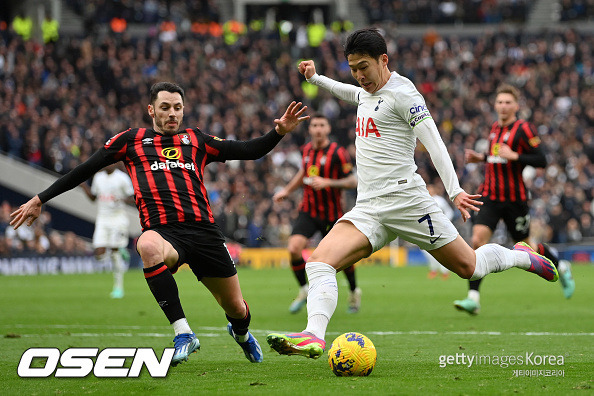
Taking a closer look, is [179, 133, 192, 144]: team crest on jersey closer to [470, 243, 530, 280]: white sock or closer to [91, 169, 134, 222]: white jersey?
[470, 243, 530, 280]: white sock

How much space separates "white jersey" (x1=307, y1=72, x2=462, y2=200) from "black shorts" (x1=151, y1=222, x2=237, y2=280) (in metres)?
1.22

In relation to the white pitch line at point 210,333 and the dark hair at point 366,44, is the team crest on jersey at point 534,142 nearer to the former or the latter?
the white pitch line at point 210,333

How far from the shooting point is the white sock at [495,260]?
24.9ft

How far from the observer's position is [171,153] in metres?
7.48

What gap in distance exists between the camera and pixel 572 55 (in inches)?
1423

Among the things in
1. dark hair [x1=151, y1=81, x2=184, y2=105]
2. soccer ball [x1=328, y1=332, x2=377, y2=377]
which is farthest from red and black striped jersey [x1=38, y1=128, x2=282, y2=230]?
soccer ball [x1=328, y1=332, x2=377, y2=377]

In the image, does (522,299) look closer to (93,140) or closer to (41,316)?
(41,316)

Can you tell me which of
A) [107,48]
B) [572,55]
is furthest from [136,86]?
[572,55]

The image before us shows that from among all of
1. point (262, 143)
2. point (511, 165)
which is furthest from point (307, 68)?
point (511, 165)

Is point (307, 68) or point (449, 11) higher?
point (449, 11)

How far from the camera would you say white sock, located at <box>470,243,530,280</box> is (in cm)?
759

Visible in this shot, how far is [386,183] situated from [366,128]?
486 millimetres

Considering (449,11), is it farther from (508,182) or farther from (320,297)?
(320,297)

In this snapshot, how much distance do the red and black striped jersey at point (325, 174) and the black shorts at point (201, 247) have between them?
17.1 ft
